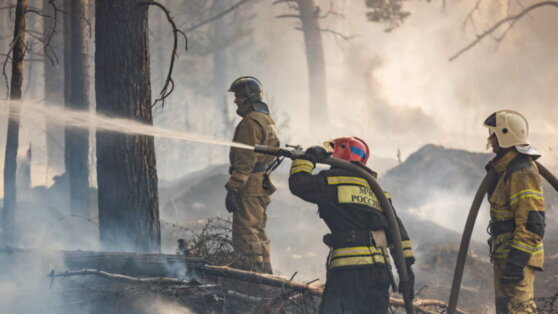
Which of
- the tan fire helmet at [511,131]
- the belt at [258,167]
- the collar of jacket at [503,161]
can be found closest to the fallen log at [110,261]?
the belt at [258,167]

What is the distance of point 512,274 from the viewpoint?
14.2 feet

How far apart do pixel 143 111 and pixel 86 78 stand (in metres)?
6.28

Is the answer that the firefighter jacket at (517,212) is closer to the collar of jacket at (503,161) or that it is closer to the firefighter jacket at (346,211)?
the collar of jacket at (503,161)

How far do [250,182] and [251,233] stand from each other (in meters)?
0.56

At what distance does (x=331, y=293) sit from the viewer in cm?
423

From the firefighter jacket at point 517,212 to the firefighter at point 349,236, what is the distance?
856mm

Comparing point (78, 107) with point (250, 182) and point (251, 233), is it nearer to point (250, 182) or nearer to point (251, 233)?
point (250, 182)

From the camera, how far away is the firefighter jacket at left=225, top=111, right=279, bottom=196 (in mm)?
6246

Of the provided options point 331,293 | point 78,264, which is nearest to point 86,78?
point 78,264

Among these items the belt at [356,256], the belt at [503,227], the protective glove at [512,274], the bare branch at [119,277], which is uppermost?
the belt at [503,227]

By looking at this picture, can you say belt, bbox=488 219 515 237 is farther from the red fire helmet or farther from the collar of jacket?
the red fire helmet

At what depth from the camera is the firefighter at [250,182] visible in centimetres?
624

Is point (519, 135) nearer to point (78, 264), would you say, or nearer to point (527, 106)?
point (78, 264)

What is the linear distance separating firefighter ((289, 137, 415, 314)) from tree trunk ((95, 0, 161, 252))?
83.5 inches
